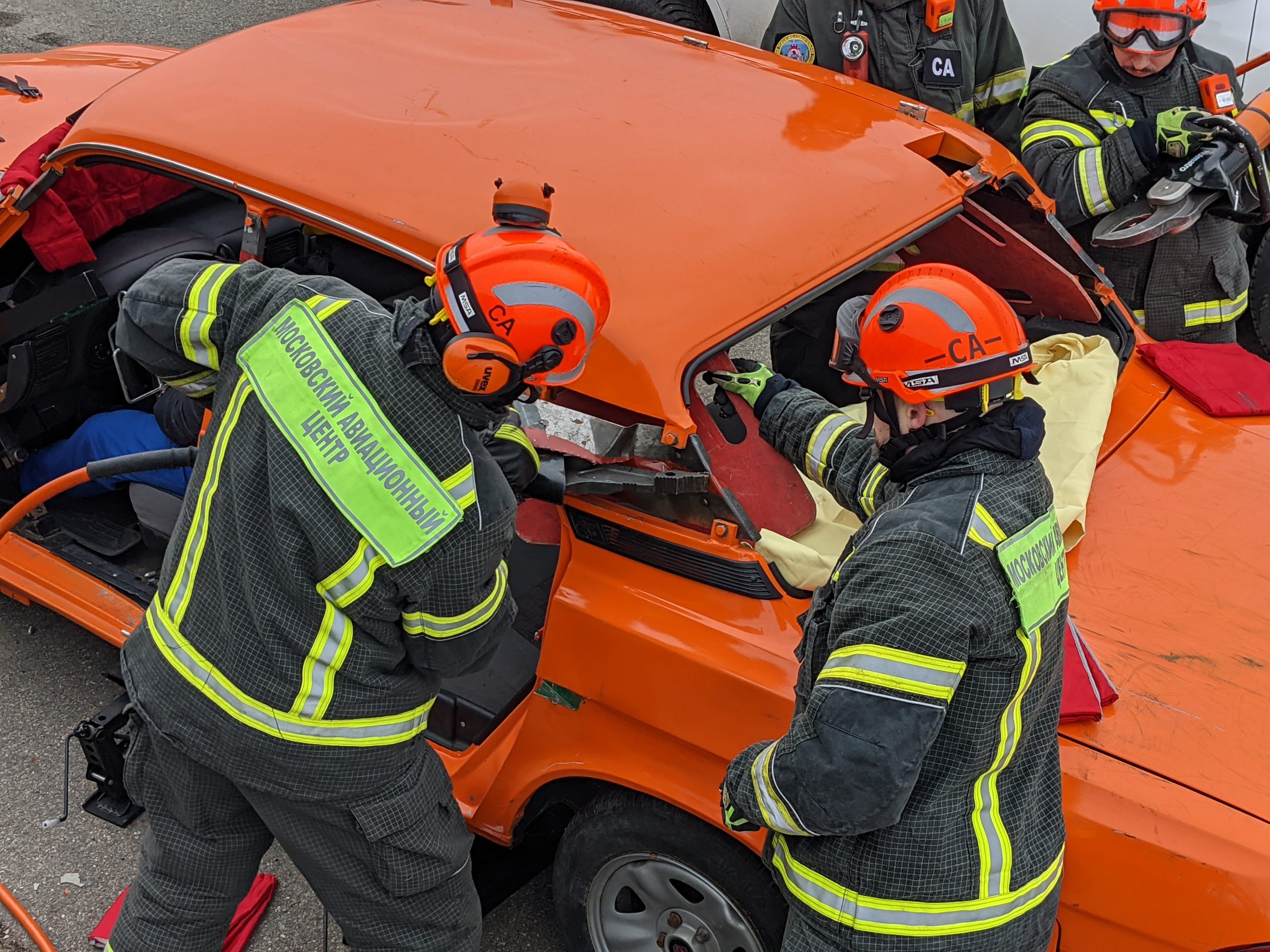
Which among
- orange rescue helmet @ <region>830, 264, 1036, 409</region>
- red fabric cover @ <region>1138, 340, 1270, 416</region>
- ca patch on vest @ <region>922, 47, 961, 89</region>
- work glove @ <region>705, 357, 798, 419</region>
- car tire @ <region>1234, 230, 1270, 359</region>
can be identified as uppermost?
orange rescue helmet @ <region>830, 264, 1036, 409</region>

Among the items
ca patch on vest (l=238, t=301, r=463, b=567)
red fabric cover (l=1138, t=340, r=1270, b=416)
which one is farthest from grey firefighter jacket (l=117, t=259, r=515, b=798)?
red fabric cover (l=1138, t=340, r=1270, b=416)

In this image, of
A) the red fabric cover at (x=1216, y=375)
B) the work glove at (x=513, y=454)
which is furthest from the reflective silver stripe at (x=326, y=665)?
the red fabric cover at (x=1216, y=375)

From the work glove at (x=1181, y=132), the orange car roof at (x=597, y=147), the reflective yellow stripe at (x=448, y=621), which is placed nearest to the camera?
the reflective yellow stripe at (x=448, y=621)

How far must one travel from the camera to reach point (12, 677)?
3445 millimetres

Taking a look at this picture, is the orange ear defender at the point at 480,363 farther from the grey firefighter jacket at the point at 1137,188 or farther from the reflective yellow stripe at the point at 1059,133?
the reflective yellow stripe at the point at 1059,133

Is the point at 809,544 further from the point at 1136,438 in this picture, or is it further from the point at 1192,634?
the point at 1136,438

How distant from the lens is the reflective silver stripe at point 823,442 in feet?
7.30

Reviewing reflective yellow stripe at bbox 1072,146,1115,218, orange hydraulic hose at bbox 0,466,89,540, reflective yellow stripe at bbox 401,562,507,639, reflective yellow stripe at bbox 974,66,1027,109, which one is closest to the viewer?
reflective yellow stripe at bbox 401,562,507,639

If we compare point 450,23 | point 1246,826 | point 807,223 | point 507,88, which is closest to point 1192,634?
point 1246,826

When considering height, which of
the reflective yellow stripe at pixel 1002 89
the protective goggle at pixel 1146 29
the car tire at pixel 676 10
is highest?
the protective goggle at pixel 1146 29

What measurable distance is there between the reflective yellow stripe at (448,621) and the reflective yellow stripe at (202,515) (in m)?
0.40

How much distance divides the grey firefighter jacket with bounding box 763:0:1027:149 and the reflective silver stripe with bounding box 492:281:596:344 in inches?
117

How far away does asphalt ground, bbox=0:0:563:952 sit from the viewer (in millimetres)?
2727

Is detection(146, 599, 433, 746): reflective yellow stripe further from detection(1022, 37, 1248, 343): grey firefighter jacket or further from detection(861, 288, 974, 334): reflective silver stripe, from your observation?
detection(1022, 37, 1248, 343): grey firefighter jacket
